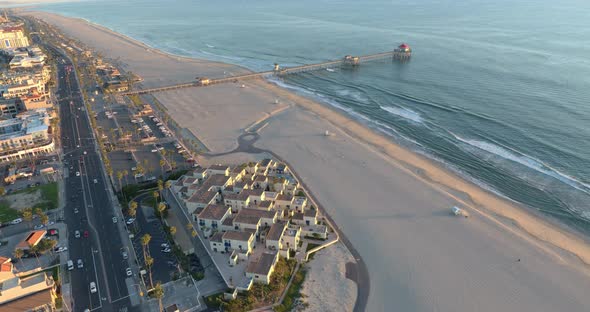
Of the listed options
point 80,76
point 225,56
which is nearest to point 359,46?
point 225,56

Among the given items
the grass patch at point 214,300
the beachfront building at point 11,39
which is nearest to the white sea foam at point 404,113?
the grass patch at point 214,300

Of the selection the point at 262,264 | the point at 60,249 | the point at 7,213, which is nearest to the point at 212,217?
the point at 262,264

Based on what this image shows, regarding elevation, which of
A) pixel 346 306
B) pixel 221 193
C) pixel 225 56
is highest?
pixel 225 56

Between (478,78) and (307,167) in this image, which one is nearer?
(307,167)

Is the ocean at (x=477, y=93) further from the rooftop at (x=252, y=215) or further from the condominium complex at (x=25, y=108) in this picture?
the condominium complex at (x=25, y=108)

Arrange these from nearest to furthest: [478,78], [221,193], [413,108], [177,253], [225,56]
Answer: [177,253]
[221,193]
[413,108]
[478,78]
[225,56]

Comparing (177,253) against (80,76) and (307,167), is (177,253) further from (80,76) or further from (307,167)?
(80,76)

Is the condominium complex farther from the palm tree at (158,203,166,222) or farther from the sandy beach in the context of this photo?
the palm tree at (158,203,166,222)
